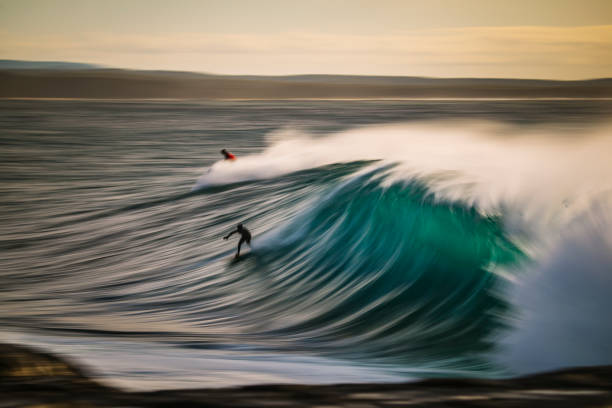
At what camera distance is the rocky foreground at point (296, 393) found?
2592 mm

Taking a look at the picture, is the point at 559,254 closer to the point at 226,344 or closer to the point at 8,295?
the point at 226,344

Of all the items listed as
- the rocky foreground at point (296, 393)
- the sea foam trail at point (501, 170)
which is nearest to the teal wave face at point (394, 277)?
Result: the sea foam trail at point (501, 170)

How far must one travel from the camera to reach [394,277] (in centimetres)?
652

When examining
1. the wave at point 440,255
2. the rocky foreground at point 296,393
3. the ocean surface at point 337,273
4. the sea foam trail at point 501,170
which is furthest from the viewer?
the sea foam trail at point 501,170

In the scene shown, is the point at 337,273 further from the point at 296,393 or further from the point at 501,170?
the point at 296,393

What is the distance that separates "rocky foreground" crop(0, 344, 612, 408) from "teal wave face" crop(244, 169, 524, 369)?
52.6 inches

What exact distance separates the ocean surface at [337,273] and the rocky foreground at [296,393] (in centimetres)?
39

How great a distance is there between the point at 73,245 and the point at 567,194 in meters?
6.82

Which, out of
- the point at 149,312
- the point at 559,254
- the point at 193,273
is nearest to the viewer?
the point at 559,254

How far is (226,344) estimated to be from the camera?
16.5 ft

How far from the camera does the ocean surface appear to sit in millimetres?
4449

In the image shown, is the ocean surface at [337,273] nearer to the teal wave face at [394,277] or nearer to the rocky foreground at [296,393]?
the teal wave face at [394,277]

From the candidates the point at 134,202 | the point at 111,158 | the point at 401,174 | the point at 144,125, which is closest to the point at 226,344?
the point at 401,174

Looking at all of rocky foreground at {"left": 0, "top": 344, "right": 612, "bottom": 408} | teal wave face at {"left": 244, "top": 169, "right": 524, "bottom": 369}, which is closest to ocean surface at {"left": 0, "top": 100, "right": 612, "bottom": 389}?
teal wave face at {"left": 244, "top": 169, "right": 524, "bottom": 369}
